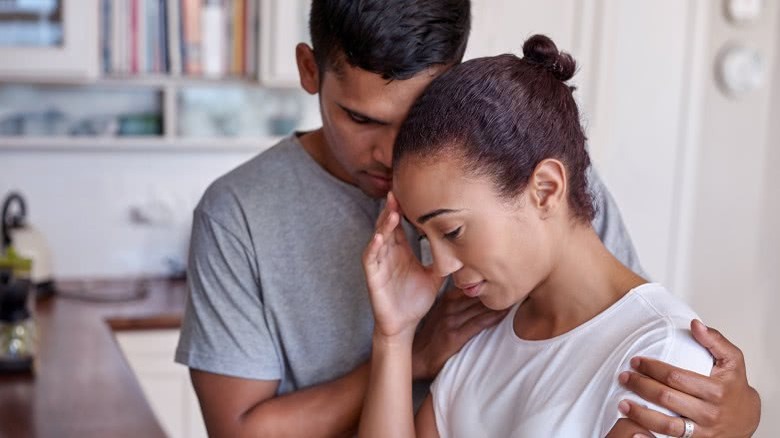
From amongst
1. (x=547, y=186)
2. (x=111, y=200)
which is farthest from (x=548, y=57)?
(x=111, y=200)

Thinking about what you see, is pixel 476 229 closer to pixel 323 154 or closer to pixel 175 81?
pixel 323 154

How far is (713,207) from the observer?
155 inches

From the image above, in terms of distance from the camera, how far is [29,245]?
3.32 meters

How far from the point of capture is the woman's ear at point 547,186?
4.66 ft

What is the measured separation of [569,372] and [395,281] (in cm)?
31

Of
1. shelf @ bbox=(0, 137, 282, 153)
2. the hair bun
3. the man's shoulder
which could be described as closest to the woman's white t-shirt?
the hair bun

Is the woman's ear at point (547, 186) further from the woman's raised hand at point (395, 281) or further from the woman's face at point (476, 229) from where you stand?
the woman's raised hand at point (395, 281)

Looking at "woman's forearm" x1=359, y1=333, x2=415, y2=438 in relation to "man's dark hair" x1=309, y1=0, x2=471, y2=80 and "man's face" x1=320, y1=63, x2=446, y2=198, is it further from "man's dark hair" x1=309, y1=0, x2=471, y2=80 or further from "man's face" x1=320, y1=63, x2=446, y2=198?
"man's dark hair" x1=309, y1=0, x2=471, y2=80

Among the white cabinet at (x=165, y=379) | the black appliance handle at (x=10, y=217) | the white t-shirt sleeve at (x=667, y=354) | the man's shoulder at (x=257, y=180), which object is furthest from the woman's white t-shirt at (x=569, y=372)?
the black appliance handle at (x=10, y=217)

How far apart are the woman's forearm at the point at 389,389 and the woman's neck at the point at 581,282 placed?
214 mm

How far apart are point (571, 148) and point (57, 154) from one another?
2.45 metres

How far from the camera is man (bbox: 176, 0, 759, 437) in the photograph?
1532 mm

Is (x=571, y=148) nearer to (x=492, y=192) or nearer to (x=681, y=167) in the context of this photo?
(x=492, y=192)

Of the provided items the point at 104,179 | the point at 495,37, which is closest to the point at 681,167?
the point at 495,37
